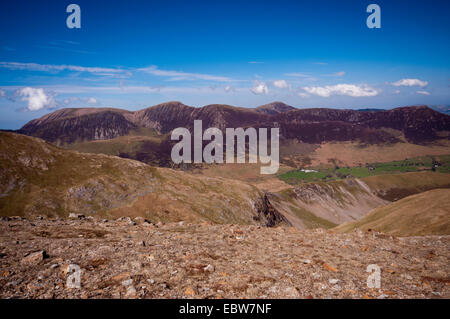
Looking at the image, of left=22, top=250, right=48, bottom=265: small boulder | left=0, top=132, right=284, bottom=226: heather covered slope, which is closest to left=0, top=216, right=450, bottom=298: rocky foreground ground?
left=22, top=250, right=48, bottom=265: small boulder

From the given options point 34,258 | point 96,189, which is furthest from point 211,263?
point 96,189

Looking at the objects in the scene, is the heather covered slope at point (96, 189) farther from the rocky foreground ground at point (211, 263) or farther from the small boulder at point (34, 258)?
the small boulder at point (34, 258)

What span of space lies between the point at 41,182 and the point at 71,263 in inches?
3283

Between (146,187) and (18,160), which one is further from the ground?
(18,160)

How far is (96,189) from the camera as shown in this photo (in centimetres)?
8794

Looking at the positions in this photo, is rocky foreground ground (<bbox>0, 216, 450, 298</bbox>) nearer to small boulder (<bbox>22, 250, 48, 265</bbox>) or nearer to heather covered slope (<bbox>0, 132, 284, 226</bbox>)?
small boulder (<bbox>22, 250, 48, 265</bbox>)

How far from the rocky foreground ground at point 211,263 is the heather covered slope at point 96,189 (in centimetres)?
5794

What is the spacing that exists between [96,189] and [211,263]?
82941mm

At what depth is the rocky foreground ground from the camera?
559 inches

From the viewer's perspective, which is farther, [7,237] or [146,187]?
[146,187]
